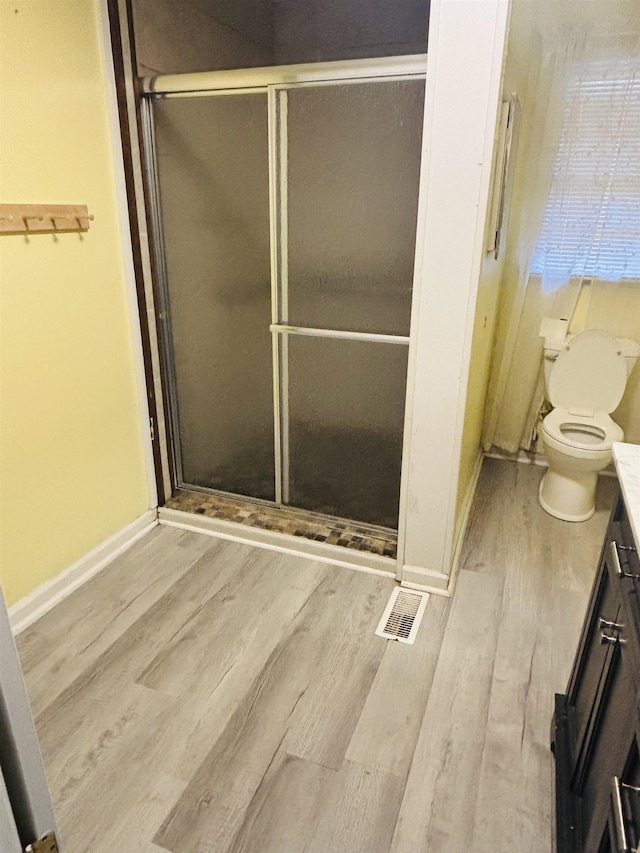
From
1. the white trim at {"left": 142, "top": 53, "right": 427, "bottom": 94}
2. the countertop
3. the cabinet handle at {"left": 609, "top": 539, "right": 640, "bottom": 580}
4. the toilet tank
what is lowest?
the cabinet handle at {"left": 609, "top": 539, "right": 640, "bottom": 580}

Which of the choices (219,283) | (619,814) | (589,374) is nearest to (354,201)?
(219,283)

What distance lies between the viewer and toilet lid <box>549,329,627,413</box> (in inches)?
110

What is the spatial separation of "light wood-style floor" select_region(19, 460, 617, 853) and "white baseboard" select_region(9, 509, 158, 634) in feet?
0.14

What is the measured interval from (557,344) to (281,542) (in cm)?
173

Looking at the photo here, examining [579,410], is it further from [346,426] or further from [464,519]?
[346,426]

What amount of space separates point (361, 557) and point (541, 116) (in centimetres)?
225

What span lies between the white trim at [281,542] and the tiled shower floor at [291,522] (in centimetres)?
3

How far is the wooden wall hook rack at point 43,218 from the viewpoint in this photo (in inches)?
67.6

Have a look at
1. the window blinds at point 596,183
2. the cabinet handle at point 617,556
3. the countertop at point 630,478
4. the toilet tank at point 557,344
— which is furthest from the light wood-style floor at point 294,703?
the window blinds at point 596,183

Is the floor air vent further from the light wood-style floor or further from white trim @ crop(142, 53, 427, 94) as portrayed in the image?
white trim @ crop(142, 53, 427, 94)

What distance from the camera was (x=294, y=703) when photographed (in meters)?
1.70

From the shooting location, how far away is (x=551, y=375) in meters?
2.92

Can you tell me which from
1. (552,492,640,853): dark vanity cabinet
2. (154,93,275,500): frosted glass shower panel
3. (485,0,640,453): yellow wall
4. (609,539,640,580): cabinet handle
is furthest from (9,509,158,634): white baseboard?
(485,0,640,453): yellow wall

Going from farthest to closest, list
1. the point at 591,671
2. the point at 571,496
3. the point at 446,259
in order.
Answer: the point at 571,496 < the point at 446,259 < the point at 591,671
